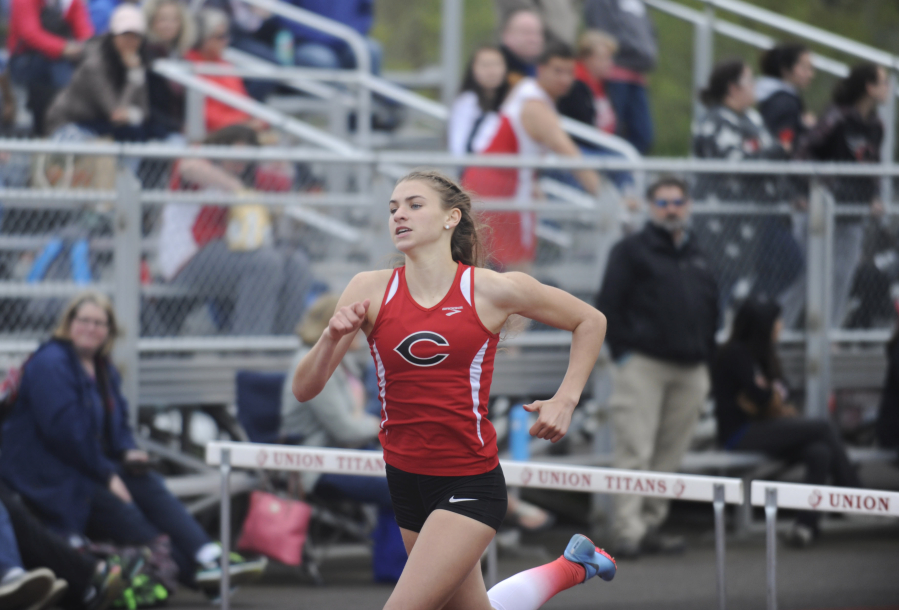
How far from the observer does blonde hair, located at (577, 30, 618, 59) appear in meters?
9.65

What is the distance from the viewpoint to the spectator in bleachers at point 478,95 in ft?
29.4

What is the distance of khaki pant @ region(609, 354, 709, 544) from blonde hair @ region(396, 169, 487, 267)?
10.8 ft

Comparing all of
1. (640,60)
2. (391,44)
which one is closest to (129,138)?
(640,60)

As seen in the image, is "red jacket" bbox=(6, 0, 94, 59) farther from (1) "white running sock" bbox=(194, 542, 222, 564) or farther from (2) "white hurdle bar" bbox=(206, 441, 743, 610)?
(2) "white hurdle bar" bbox=(206, 441, 743, 610)

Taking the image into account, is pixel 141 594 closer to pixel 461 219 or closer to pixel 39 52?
pixel 461 219

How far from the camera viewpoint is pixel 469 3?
91.2ft

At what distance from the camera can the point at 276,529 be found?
6.80 m

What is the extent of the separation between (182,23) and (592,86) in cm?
327

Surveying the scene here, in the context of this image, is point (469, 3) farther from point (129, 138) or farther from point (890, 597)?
point (890, 597)

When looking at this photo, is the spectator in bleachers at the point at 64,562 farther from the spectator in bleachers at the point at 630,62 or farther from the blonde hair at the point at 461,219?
the spectator in bleachers at the point at 630,62

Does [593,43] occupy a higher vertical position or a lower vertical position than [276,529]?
higher

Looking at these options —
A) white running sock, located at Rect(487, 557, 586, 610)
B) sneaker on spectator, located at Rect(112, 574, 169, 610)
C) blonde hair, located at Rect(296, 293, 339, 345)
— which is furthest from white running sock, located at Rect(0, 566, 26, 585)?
white running sock, located at Rect(487, 557, 586, 610)

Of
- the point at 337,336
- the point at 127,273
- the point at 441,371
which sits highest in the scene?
the point at 337,336

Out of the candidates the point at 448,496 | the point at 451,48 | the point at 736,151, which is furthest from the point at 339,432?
the point at 451,48
